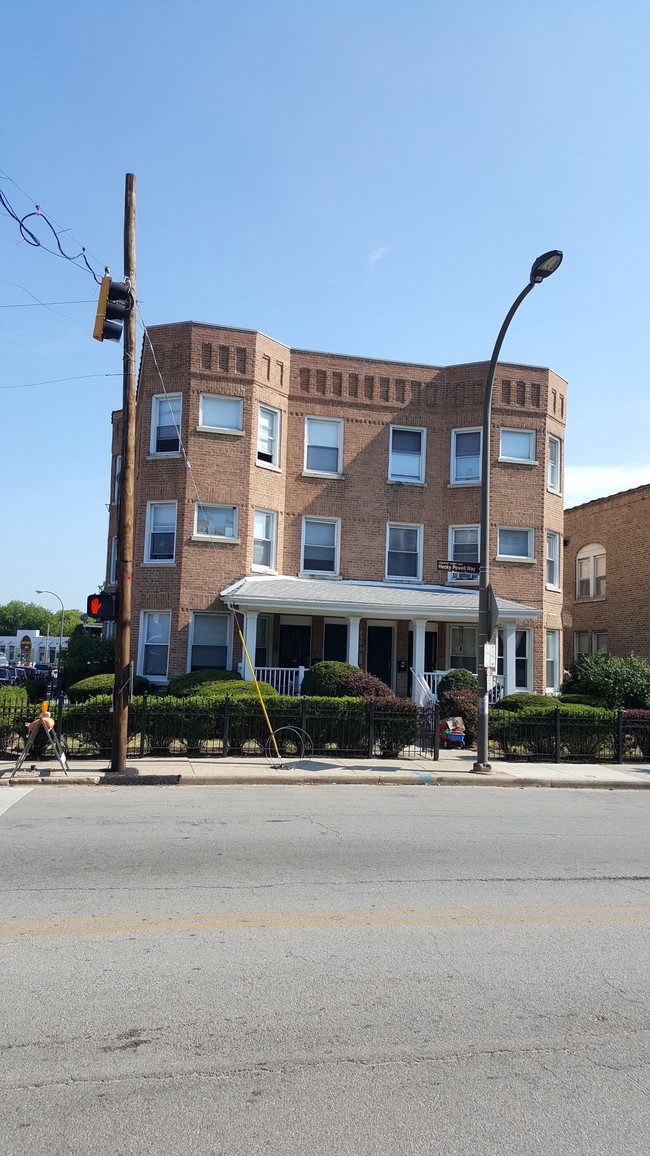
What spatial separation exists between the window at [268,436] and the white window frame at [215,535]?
1.79 meters

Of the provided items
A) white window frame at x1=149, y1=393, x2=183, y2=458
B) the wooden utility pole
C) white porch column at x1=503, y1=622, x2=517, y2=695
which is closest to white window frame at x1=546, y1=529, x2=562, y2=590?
white porch column at x1=503, y1=622, x2=517, y2=695

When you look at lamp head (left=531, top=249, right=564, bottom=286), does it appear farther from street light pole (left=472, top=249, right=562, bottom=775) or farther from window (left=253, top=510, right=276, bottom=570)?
window (left=253, top=510, right=276, bottom=570)

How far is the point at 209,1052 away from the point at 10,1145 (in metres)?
1.06

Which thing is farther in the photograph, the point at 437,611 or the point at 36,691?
the point at 36,691

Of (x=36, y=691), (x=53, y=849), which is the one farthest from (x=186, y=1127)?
(x=36, y=691)

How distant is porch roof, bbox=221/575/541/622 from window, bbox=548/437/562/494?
14.9 ft

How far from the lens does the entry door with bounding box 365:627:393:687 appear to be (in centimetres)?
2595

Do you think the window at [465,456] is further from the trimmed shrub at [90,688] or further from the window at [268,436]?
the trimmed shrub at [90,688]

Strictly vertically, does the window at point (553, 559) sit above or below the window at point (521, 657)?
above

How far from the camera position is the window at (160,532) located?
24047 millimetres

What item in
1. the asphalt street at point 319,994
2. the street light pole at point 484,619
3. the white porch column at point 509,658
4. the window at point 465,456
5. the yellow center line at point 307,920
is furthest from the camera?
the window at point 465,456

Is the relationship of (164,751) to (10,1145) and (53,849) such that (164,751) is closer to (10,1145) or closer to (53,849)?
(53,849)

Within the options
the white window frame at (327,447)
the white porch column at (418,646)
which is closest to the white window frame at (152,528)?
the white window frame at (327,447)

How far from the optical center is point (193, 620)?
77.8 ft
